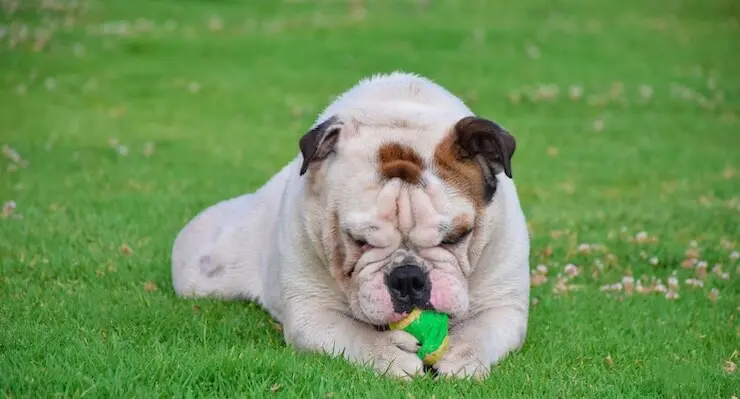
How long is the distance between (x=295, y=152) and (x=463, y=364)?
10223 mm

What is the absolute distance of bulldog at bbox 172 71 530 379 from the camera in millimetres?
6344

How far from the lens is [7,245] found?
9.76 metres

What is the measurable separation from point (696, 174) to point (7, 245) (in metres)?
9.11

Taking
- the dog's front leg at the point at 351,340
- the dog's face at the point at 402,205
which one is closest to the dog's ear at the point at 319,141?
the dog's face at the point at 402,205

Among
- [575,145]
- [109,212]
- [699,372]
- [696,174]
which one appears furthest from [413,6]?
[699,372]

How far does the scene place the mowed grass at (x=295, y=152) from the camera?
21.0 ft

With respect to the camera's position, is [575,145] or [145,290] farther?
[575,145]

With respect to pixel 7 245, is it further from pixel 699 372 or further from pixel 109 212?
pixel 699 372

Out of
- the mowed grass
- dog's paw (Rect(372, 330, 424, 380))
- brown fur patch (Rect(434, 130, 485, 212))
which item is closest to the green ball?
dog's paw (Rect(372, 330, 424, 380))

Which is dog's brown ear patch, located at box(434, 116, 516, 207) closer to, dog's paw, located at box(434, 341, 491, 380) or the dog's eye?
the dog's eye

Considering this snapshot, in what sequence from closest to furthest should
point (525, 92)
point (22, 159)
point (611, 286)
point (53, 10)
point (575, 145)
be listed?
1. point (611, 286)
2. point (22, 159)
3. point (575, 145)
4. point (525, 92)
5. point (53, 10)

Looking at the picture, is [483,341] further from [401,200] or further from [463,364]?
[401,200]

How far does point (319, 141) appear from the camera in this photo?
6.57m

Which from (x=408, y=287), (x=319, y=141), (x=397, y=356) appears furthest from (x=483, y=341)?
(x=319, y=141)
